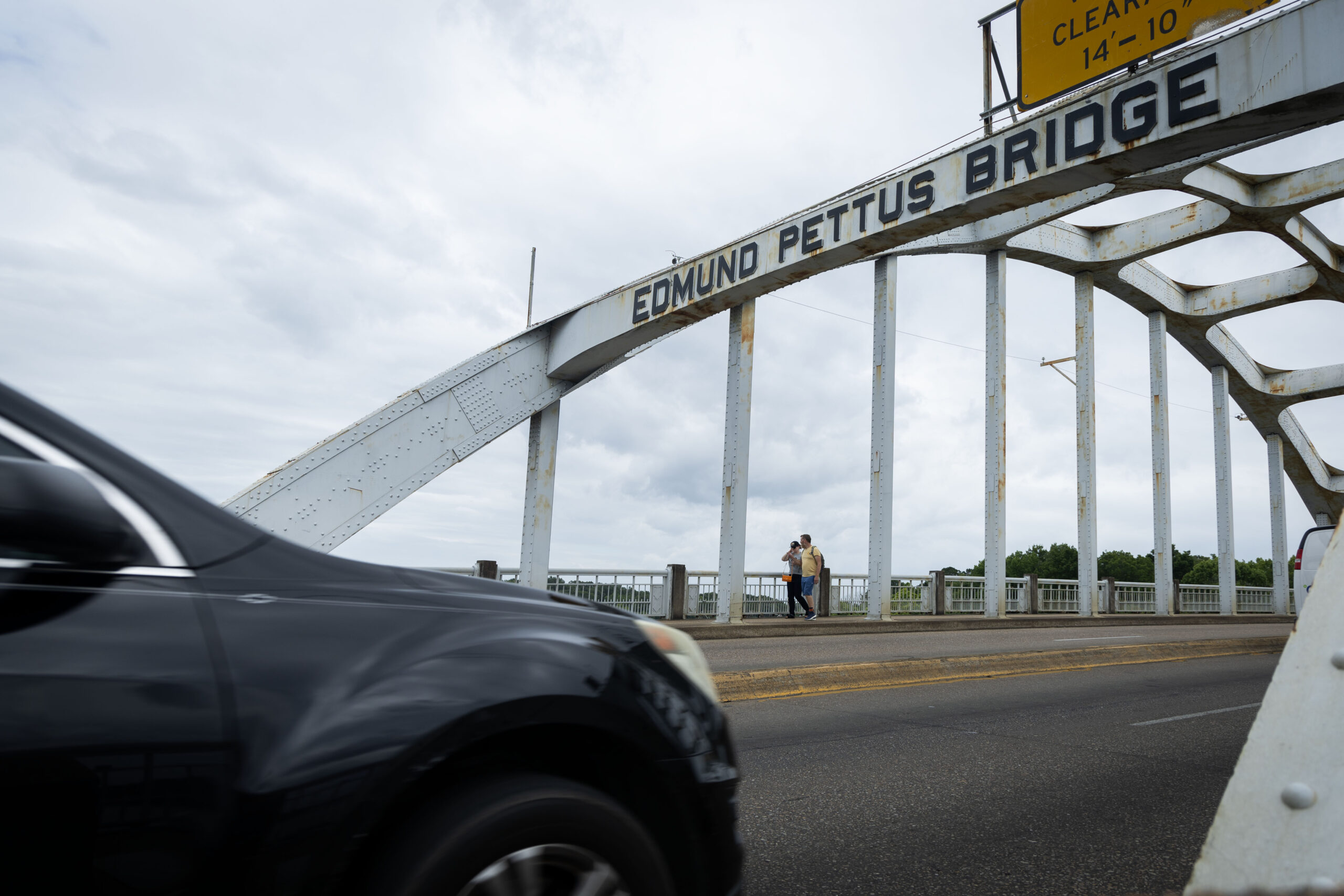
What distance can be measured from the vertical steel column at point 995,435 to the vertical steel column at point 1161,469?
876 cm

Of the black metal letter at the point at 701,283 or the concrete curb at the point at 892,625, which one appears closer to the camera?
the concrete curb at the point at 892,625

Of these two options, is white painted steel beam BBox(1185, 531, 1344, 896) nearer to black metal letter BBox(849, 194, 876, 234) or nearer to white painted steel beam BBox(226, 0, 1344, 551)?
white painted steel beam BBox(226, 0, 1344, 551)

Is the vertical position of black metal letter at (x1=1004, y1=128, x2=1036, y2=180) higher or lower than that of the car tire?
higher

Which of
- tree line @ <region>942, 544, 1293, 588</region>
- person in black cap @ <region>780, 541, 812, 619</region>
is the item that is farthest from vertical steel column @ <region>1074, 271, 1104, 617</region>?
tree line @ <region>942, 544, 1293, 588</region>

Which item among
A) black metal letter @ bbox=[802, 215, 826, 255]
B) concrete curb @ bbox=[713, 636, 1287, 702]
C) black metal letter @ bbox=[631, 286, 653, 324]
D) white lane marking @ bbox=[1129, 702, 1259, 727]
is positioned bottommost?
white lane marking @ bbox=[1129, 702, 1259, 727]

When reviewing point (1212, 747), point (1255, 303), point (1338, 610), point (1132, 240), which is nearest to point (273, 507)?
point (1212, 747)

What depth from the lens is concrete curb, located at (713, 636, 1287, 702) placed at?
7.55m

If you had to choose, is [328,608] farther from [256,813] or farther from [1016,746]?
[1016,746]

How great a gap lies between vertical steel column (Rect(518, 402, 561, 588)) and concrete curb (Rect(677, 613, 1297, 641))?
3.73 metres

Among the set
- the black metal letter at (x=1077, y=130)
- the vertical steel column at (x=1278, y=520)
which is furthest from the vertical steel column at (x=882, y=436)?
the vertical steel column at (x=1278, y=520)

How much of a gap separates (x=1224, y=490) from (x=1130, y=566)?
6992 cm

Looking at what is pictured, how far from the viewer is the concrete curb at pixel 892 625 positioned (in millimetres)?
14258

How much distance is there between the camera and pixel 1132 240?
85.3ft

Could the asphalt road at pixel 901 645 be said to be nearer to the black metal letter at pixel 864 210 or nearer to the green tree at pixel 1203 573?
the black metal letter at pixel 864 210
